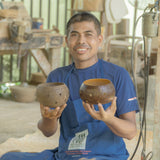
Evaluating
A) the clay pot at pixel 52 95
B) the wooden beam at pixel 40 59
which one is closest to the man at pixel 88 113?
the clay pot at pixel 52 95

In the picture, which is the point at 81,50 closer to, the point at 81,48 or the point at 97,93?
the point at 81,48

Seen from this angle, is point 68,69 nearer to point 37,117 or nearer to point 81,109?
point 81,109

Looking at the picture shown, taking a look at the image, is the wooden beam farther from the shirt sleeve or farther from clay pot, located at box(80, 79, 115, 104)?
clay pot, located at box(80, 79, 115, 104)

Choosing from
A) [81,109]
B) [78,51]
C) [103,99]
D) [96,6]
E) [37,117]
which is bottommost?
[37,117]

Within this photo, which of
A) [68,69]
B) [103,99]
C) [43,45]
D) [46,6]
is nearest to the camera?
[103,99]

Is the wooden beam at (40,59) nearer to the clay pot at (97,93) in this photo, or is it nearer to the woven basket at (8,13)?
the woven basket at (8,13)

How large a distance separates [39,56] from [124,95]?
9.41 feet

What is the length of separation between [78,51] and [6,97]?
329cm

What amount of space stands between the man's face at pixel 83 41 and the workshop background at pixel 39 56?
897 millimetres

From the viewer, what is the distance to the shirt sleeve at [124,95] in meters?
1.75

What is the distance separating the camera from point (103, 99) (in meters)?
1.43

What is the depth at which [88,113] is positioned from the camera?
1.75 m

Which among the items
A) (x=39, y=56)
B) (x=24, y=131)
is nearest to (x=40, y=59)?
(x=39, y=56)

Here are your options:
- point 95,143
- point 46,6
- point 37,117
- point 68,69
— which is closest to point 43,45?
point 37,117
